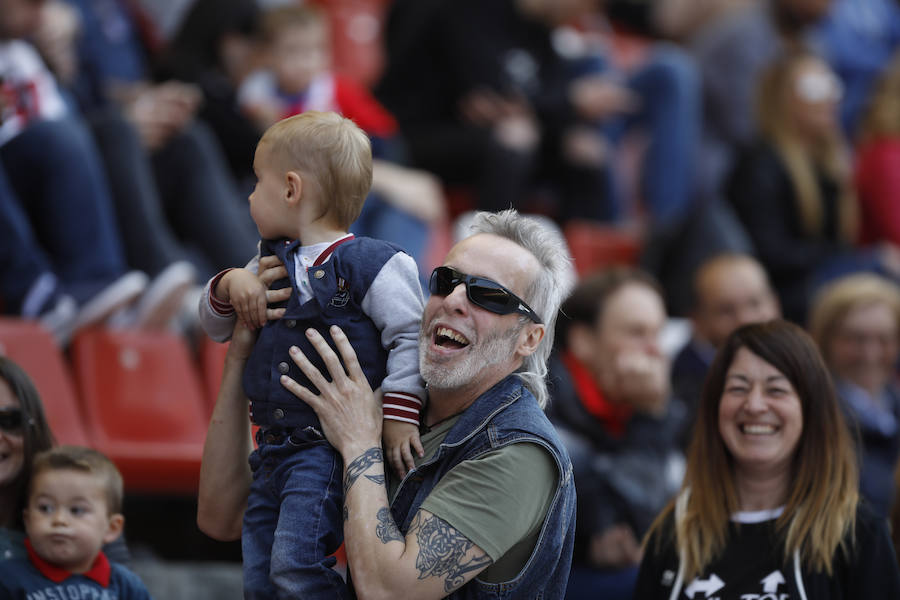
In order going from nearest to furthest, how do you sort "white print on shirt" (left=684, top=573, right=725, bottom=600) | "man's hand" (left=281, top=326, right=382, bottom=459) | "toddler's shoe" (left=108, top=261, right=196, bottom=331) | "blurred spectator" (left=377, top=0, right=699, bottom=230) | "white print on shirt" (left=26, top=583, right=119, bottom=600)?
"man's hand" (left=281, top=326, right=382, bottom=459) → "white print on shirt" (left=26, top=583, right=119, bottom=600) → "white print on shirt" (left=684, top=573, right=725, bottom=600) → "toddler's shoe" (left=108, top=261, right=196, bottom=331) → "blurred spectator" (left=377, top=0, right=699, bottom=230)

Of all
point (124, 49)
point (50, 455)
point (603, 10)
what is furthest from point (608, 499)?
point (603, 10)

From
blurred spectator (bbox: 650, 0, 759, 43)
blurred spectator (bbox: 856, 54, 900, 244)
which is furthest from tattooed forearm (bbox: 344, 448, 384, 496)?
blurred spectator (bbox: 650, 0, 759, 43)

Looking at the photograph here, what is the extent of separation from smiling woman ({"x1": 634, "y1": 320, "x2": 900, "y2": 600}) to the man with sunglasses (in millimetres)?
618

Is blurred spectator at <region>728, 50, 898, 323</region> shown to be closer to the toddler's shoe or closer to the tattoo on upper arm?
the toddler's shoe

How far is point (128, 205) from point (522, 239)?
2.77 meters

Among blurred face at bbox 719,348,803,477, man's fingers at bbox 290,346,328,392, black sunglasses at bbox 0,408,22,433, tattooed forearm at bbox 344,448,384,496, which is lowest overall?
blurred face at bbox 719,348,803,477

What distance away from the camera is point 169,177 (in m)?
5.64

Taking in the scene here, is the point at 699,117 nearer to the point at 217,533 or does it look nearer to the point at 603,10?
the point at 603,10

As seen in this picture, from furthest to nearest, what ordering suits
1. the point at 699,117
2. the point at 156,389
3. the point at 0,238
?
the point at 699,117 → the point at 156,389 → the point at 0,238

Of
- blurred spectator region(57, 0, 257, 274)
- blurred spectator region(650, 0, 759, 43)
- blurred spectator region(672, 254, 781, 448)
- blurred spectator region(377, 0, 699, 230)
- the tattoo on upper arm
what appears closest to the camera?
the tattoo on upper arm

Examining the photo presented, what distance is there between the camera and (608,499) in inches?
176

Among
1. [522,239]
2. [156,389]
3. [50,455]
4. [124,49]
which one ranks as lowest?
[156,389]

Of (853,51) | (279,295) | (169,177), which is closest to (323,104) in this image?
(169,177)

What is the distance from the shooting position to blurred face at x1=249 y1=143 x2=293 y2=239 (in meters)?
2.75
